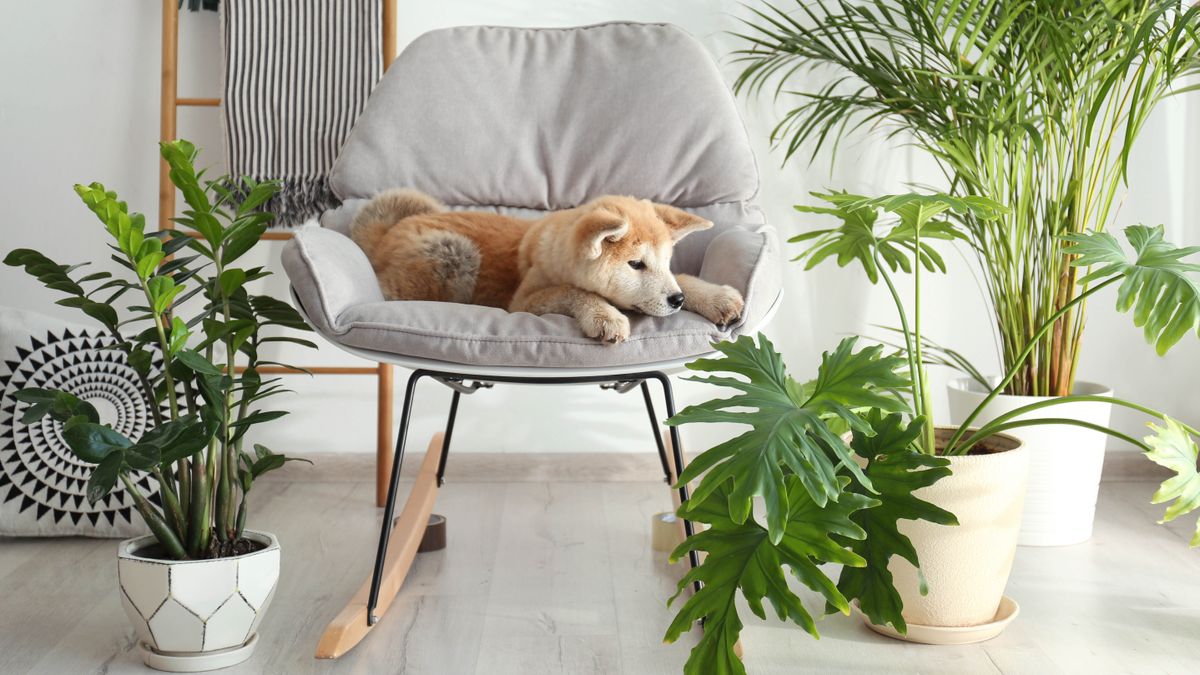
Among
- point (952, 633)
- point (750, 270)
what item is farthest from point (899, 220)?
point (952, 633)

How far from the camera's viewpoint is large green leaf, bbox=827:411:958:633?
135cm

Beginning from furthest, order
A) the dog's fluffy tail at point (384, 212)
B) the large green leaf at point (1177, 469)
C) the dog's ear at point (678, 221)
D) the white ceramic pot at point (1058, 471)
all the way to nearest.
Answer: the white ceramic pot at point (1058, 471), the dog's fluffy tail at point (384, 212), the dog's ear at point (678, 221), the large green leaf at point (1177, 469)

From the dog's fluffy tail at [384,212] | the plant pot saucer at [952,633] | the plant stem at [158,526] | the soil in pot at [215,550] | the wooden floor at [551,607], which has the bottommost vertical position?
the wooden floor at [551,607]

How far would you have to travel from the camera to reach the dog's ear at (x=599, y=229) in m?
1.49

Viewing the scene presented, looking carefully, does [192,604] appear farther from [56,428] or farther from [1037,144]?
[1037,144]

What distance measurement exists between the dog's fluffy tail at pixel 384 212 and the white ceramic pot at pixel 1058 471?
116cm

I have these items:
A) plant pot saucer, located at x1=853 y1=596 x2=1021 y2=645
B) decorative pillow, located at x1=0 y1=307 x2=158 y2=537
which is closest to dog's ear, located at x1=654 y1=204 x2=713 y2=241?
plant pot saucer, located at x1=853 y1=596 x2=1021 y2=645

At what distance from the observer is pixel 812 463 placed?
1.21 meters

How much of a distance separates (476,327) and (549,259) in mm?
199

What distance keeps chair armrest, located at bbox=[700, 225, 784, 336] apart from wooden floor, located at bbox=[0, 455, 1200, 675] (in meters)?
0.50

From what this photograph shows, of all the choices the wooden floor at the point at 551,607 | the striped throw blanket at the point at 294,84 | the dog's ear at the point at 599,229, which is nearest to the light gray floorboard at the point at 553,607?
the wooden floor at the point at 551,607

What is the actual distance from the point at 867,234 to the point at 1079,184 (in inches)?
25.9

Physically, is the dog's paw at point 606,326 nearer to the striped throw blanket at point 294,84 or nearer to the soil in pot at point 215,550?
the soil in pot at point 215,550

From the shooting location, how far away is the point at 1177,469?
1.36 metres
